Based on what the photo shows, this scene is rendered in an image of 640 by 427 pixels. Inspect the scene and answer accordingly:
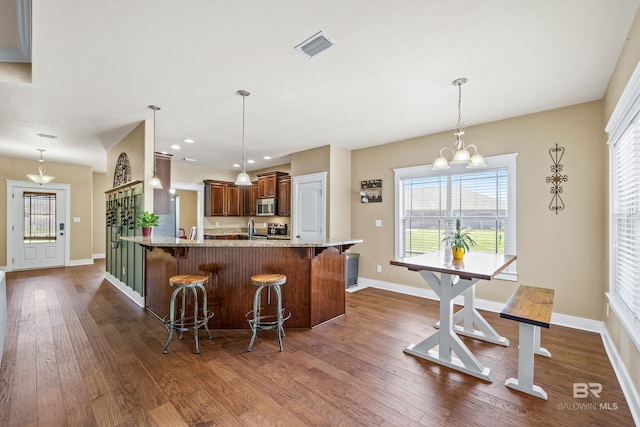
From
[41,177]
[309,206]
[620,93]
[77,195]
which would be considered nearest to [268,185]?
[309,206]

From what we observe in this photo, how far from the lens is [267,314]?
3357mm

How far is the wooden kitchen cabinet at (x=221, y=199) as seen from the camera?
292 inches

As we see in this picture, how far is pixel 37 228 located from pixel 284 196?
607 cm

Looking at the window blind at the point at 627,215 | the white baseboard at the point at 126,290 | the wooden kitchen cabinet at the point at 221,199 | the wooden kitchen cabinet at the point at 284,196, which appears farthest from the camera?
the wooden kitchen cabinet at the point at 221,199

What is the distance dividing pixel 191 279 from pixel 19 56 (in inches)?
106

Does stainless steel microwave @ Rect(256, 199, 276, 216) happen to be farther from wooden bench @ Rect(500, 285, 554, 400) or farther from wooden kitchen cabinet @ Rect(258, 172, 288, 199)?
wooden bench @ Rect(500, 285, 554, 400)

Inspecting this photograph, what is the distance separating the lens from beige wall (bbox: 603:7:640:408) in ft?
6.49

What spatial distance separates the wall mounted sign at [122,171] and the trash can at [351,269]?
3.91 meters

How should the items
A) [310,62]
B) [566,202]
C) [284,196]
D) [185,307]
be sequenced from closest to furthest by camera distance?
1. [310,62]
2. [185,307]
3. [566,202]
4. [284,196]

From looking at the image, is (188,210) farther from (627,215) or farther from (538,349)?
(627,215)

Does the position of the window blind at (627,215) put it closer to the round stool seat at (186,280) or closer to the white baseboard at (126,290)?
the round stool seat at (186,280)

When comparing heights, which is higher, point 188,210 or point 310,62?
point 310,62

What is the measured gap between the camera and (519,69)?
2652 mm

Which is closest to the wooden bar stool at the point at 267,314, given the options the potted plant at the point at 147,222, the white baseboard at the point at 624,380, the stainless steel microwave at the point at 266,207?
the potted plant at the point at 147,222
